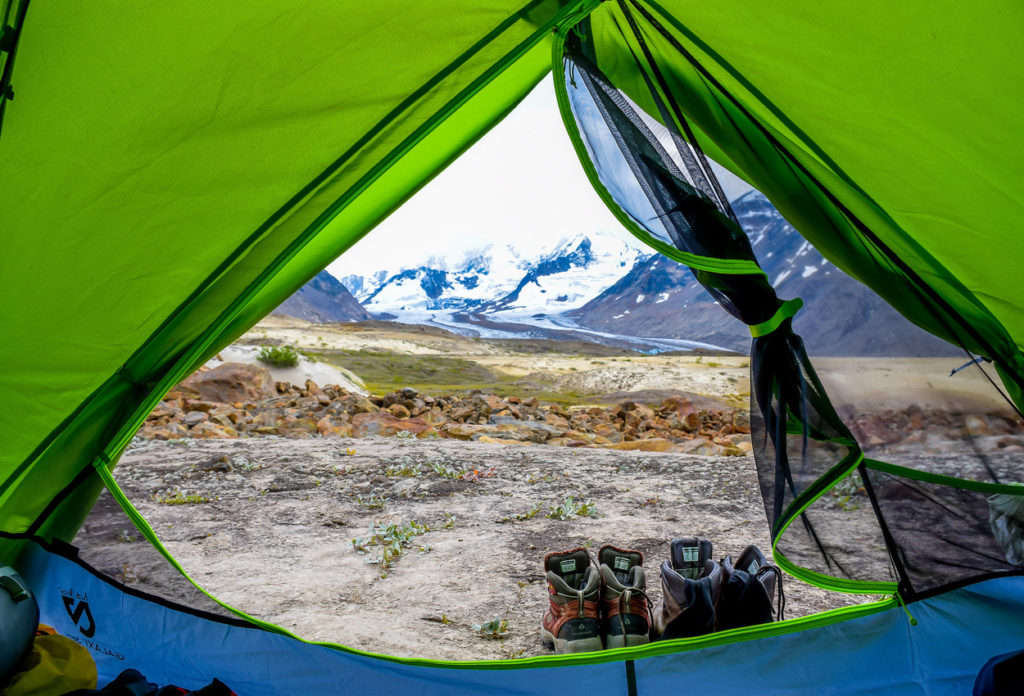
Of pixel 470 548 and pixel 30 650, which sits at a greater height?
pixel 470 548

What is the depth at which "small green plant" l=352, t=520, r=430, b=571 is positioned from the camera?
2.96 meters

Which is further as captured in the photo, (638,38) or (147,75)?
(638,38)

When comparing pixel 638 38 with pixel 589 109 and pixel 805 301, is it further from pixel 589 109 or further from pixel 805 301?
pixel 805 301

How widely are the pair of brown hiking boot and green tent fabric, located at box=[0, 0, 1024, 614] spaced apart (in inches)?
44.9

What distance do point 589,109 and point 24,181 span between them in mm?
1566

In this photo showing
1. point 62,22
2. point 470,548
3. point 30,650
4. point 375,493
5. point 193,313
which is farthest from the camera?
point 375,493

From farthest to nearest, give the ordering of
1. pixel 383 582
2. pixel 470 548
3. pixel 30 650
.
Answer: pixel 470 548
pixel 383 582
pixel 30 650

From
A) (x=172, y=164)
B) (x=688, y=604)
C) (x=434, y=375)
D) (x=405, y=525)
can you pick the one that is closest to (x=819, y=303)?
(x=688, y=604)

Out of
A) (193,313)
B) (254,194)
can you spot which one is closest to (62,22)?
(254,194)

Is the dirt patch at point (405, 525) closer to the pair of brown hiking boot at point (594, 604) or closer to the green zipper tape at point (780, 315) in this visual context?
the pair of brown hiking boot at point (594, 604)

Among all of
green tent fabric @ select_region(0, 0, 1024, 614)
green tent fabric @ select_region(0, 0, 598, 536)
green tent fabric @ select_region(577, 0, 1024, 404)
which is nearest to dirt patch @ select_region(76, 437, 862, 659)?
green tent fabric @ select_region(0, 0, 598, 536)

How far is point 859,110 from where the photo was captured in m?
1.51

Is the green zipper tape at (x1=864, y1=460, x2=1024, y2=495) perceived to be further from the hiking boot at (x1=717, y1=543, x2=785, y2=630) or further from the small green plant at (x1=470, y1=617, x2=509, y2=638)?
the small green plant at (x1=470, y1=617, x2=509, y2=638)

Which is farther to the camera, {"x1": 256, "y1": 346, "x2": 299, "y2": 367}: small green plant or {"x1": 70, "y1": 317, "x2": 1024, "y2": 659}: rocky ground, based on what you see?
{"x1": 256, "y1": 346, "x2": 299, "y2": 367}: small green plant
